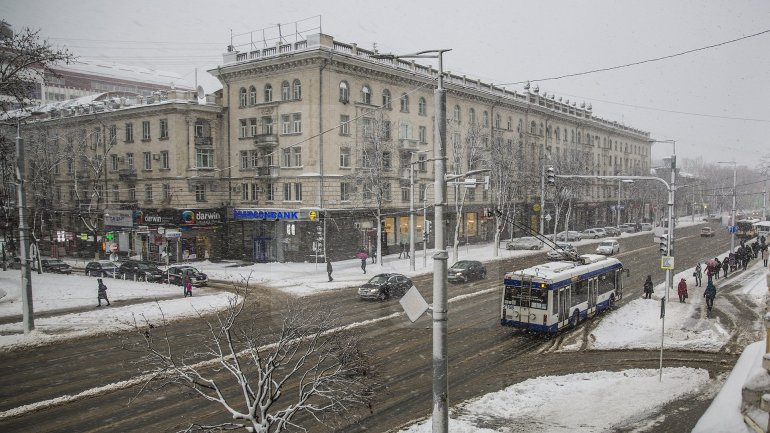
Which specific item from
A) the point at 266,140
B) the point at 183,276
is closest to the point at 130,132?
the point at 266,140

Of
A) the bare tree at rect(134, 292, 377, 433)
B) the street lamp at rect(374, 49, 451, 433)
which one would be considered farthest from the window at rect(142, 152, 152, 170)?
the street lamp at rect(374, 49, 451, 433)

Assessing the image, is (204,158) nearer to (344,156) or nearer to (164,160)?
(164,160)

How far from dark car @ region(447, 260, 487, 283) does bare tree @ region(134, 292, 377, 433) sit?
13.9 meters

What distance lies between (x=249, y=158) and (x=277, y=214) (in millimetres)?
7033

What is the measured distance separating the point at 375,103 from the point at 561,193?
23.8 m

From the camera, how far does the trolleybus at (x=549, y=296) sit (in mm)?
19156

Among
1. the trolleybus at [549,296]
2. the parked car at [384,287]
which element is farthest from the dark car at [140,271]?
the trolleybus at [549,296]

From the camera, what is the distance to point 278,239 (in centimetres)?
4216

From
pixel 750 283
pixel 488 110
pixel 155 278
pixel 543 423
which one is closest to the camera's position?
pixel 543 423

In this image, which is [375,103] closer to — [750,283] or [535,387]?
[750,283]

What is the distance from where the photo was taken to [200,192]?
46062mm

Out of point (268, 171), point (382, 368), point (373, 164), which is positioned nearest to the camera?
point (382, 368)

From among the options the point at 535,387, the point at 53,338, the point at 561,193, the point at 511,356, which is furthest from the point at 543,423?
the point at 561,193

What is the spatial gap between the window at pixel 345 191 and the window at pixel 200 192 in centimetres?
1403
